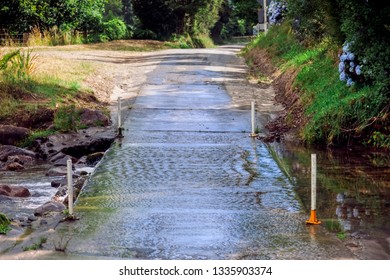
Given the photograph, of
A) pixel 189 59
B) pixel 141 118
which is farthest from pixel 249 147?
pixel 189 59

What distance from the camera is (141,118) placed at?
738 inches

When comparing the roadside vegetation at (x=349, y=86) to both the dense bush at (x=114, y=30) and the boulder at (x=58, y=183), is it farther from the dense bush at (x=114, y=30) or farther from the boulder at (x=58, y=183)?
the dense bush at (x=114, y=30)

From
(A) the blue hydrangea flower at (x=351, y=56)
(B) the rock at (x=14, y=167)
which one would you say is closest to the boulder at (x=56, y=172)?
(B) the rock at (x=14, y=167)

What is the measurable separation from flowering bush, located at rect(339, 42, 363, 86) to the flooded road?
225cm

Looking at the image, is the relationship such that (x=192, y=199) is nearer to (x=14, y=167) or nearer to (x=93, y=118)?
(x=14, y=167)

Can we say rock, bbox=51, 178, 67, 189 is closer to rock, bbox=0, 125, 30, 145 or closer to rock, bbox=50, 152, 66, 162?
rock, bbox=50, 152, 66, 162

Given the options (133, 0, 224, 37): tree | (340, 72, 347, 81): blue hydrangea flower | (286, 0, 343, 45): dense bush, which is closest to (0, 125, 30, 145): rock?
(340, 72, 347, 81): blue hydrangea flower

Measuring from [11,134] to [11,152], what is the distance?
3.47 ft

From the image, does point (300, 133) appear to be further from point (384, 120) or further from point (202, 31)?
point (202, 31)

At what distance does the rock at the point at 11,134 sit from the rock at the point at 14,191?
4.18m

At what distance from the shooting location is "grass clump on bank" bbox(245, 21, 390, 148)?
1497cm

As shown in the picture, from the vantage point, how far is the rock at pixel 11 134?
56.0 feet

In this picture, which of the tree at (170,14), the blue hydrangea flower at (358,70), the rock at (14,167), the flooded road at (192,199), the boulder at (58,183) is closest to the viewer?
the flooded road at (192,199)

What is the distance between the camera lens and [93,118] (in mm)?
18156
